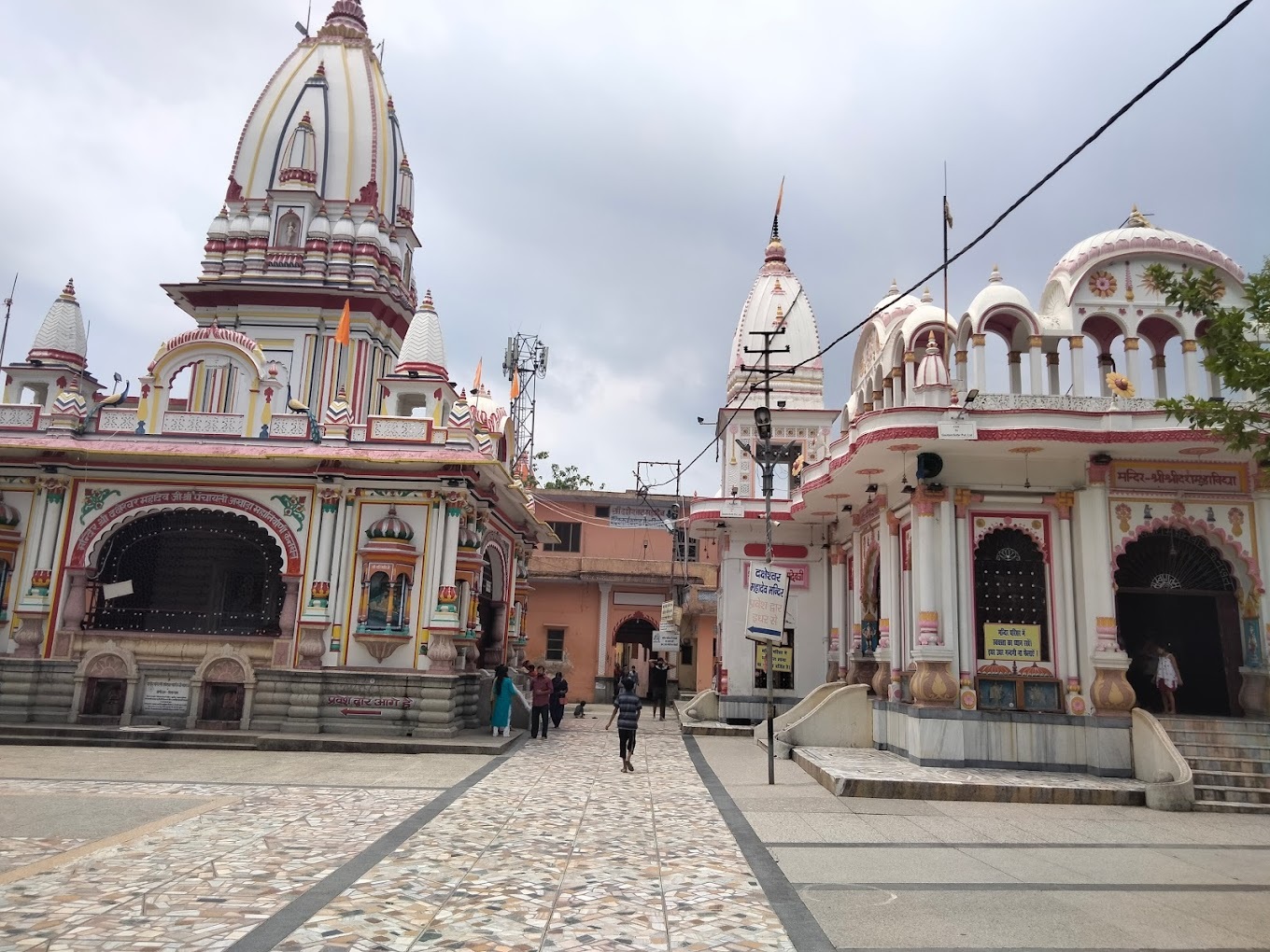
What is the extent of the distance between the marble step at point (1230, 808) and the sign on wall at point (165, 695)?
1648 centimetres

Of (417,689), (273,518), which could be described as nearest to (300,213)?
(273,518)

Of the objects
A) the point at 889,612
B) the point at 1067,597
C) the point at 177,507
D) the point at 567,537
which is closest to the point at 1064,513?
the point at 1067,597

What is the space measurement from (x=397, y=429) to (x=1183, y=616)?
592 inches

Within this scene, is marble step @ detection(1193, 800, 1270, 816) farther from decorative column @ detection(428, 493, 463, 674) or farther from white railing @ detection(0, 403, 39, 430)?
A: white railing @ detection(0, 403, 39, 430)

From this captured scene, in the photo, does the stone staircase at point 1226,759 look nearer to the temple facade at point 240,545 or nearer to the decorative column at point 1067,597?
the decorative column at point 1067,597

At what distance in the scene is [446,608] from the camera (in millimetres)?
17609

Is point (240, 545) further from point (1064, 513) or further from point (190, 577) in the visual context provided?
point (1064, 513)

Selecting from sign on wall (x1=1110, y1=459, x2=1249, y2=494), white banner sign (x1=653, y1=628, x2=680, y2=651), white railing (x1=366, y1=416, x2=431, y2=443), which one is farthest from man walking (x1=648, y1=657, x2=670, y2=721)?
sign on wall (x1=1110, y1=459, x2=1249, y2=494)

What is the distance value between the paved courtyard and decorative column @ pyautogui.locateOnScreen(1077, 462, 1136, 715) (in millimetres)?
2690

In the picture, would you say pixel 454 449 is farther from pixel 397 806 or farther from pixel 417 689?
pixel 397 806

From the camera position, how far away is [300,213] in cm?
2439

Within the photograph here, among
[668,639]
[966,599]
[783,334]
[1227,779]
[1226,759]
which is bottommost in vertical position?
[1227,779]

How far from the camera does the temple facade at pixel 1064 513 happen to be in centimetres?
1421

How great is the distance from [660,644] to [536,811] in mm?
15823
